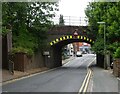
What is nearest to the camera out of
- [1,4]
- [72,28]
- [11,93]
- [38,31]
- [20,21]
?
[11,93]

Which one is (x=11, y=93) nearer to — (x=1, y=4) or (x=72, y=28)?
(x=1, y=4)

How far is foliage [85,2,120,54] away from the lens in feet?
133

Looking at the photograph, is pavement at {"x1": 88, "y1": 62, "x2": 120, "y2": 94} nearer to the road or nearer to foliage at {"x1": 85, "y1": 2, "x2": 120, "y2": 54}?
the road

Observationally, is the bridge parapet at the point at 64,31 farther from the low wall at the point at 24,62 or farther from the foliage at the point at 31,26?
the low wall at the point at 24,62

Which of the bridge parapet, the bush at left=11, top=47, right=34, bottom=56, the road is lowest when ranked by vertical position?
the road

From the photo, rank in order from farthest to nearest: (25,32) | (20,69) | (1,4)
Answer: (25,32)
(20,69)
(1,4)

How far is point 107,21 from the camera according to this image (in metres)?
44.7

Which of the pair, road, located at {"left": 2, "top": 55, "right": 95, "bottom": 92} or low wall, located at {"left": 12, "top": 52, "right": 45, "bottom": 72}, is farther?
low wall, located at {"left": 12, "top": 52, "right": 45, "bottom": 72}

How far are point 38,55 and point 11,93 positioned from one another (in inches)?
1520

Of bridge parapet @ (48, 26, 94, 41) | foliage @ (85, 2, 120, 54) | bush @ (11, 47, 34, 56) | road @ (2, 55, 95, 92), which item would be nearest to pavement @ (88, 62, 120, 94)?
road @ (2, 55, 95, 92)

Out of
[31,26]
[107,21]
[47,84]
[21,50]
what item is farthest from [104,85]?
[31,26]

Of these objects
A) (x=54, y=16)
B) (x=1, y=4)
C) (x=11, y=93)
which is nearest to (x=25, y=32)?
(x=54, y=16)

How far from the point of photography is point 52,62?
64000 mm

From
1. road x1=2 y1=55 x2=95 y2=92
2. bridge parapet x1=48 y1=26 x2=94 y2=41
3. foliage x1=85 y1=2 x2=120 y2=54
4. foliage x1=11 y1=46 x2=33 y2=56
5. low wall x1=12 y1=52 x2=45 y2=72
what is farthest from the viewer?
bridge parapet x1=48 y1=26 x2=94 y2=41
